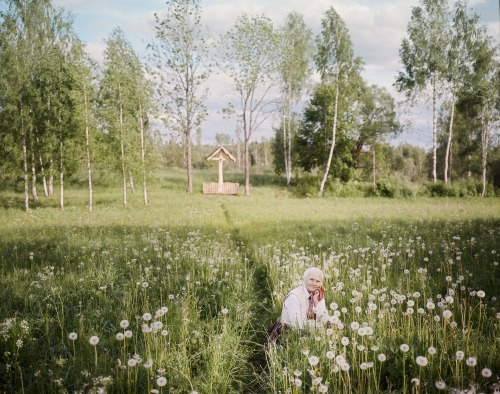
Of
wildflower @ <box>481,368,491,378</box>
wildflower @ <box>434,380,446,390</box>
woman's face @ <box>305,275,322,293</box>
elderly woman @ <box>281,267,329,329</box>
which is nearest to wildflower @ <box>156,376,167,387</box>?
wildflower @ <box>434,380,446,390</box>

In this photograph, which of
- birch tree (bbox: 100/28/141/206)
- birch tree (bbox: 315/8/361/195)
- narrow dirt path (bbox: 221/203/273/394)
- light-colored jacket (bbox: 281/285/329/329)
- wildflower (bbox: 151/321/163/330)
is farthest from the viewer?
birch tree (bbox: 315/8/361/195)

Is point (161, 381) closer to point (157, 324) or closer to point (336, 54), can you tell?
point (157, 324)

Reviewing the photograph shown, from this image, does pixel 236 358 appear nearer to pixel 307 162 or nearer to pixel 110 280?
pixel 110 280

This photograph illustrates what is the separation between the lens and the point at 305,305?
5070 mm

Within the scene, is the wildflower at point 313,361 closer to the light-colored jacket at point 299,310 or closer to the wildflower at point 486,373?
the wildflower at point 486,373

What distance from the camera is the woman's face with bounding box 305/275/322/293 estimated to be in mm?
4988

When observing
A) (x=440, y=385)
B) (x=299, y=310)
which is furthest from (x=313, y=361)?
(x=299, y=310)

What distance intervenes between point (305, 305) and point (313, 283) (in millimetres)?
354

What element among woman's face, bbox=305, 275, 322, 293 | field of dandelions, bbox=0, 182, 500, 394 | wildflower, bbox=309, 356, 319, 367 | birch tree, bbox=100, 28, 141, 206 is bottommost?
field of dandelions, bbox=0, 182, 500, 394

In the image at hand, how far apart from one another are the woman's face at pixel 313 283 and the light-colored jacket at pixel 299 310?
0.13 m

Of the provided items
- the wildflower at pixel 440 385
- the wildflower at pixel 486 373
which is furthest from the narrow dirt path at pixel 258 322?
the wildflower at pixel 486 373

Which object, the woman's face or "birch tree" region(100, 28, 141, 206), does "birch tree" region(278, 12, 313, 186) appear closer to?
A: "birch tree" region(100, 28, 141, 206)

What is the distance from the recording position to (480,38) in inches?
1302

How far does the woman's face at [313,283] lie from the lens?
16.4ft
